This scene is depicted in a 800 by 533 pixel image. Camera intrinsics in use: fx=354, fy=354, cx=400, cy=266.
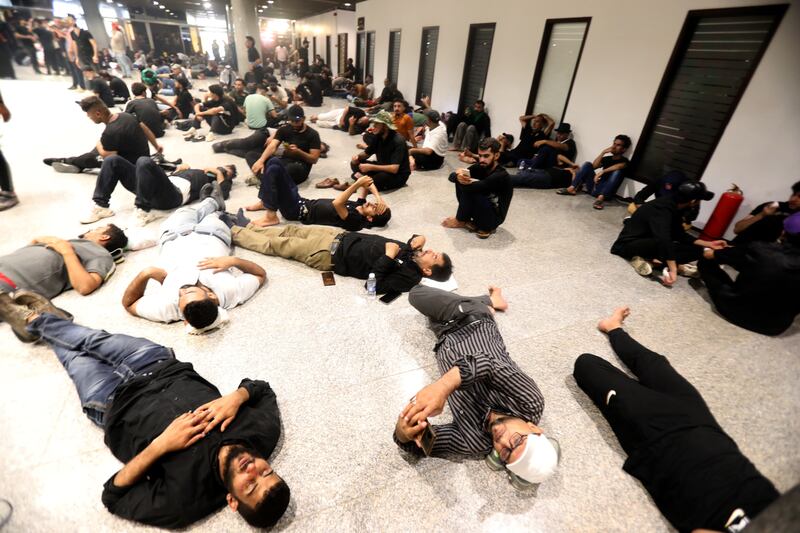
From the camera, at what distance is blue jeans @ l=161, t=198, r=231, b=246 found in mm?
2963

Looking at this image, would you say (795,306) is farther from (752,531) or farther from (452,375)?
(752,531)

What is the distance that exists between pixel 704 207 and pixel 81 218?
6.82 metres

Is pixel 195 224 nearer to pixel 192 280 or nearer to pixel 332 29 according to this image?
pixel 192 280

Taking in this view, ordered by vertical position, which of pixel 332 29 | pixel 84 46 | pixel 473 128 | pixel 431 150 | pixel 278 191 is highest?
pixel 332 29

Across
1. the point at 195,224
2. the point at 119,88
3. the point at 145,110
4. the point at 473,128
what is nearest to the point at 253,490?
the point at 195,224

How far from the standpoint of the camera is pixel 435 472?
5.69 feet

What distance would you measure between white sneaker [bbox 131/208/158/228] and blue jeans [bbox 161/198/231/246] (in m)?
0.72

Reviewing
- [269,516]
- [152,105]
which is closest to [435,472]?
[269,516]

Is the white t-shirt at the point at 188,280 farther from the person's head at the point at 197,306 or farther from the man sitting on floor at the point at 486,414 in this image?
the man sitting on floor at the point at 486,414

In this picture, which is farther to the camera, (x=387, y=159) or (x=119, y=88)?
(x=119, y=88)

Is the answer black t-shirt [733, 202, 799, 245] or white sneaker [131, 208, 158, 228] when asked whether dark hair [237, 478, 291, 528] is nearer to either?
white sneaker [131, 208, 158, 228]

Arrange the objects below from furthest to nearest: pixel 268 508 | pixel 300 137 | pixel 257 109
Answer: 1. pixel 257 109
2. pixel 300 137
3. pixel 268 508

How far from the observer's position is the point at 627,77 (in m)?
4.66

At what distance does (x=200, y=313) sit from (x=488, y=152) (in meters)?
2.85
